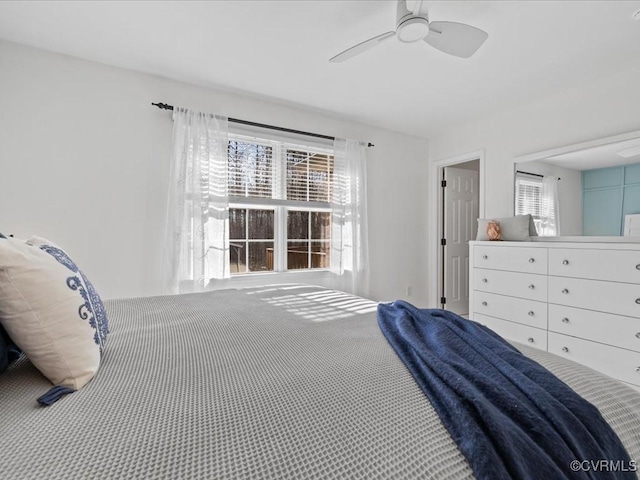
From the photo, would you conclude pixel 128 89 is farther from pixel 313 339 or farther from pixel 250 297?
pixel 313 339

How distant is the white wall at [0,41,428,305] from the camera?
224cm

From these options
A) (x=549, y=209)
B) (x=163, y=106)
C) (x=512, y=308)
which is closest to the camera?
(x=163, y=106)

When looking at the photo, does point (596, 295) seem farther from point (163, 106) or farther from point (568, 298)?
point (163, 106)

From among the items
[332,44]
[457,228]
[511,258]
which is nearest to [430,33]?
[332,44]

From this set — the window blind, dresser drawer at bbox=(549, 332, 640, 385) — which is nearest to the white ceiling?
the window blind

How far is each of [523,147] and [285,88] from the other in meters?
2.47

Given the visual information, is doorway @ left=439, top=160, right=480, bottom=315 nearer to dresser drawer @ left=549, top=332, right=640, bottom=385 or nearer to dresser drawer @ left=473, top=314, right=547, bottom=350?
dresser drawer @ left=473, top=314, right=547, bottom=350

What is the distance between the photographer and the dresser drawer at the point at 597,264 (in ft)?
6.98

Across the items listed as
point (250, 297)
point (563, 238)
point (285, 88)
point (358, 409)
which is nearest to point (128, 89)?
point (285, 88)

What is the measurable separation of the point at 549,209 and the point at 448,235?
1380 millimetres

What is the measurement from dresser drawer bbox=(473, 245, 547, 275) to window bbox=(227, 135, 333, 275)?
159cm

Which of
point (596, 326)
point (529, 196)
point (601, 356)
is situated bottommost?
point (601, 356)

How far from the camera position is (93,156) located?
97.3 inches

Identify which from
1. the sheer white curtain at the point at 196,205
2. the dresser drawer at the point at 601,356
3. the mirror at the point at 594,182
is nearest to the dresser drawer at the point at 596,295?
the dresser drawer at the point at 601,356
